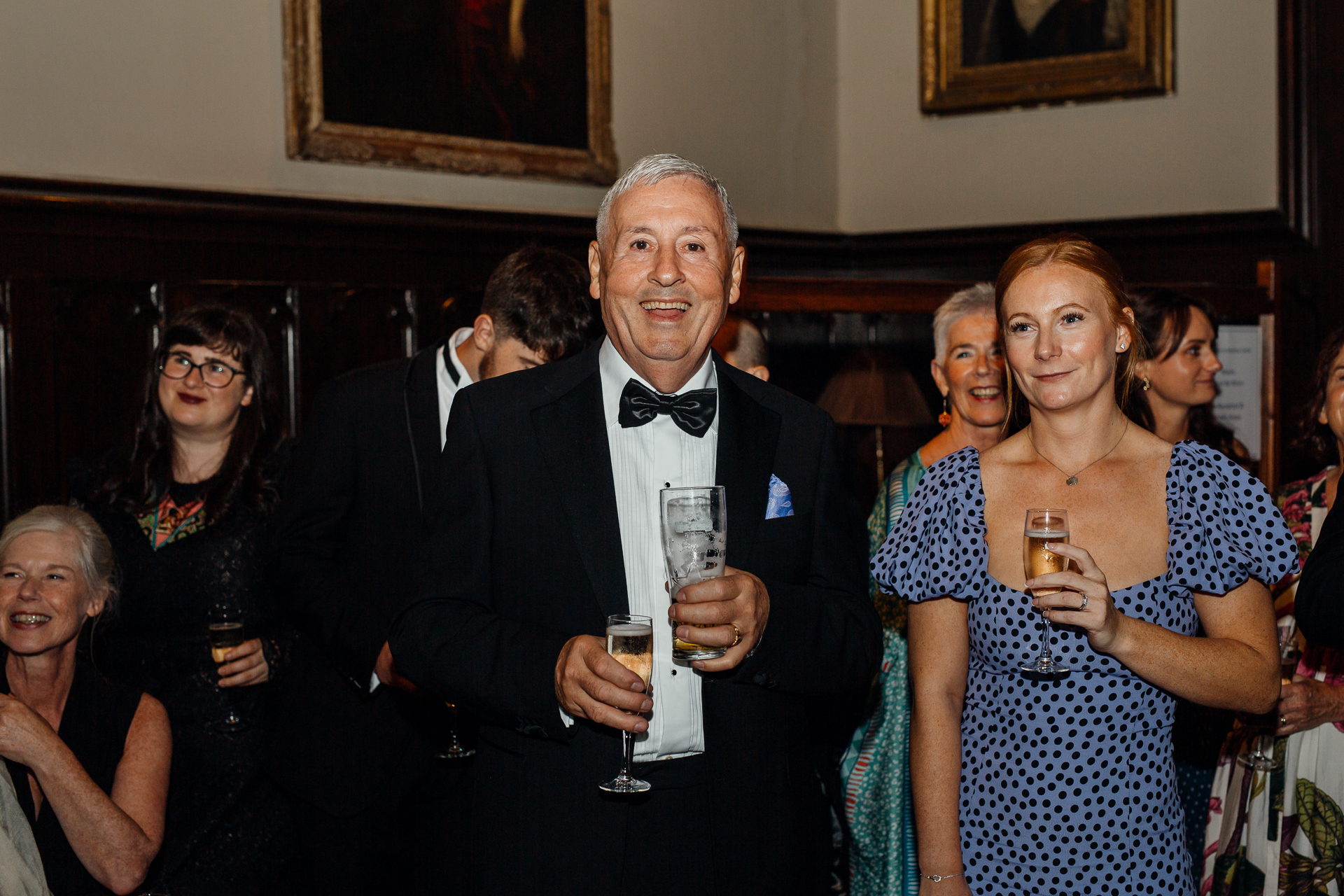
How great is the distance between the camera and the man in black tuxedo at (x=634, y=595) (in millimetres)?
1927

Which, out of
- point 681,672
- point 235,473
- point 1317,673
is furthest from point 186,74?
point 1317,673

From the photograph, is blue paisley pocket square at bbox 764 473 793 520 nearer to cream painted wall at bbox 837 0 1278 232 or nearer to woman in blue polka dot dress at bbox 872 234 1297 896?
woman in blue polka dot dress at bbox 872 234 1297 896

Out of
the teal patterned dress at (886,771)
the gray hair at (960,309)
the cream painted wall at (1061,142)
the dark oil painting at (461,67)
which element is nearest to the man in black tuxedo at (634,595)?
the teal patterned dress at (886,771)

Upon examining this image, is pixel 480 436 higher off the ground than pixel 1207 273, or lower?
lower

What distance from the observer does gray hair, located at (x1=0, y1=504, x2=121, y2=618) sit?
2877 mm

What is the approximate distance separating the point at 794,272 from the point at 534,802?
5071 millimetres

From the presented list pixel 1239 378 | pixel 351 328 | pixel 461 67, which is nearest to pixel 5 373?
pixel 351 328

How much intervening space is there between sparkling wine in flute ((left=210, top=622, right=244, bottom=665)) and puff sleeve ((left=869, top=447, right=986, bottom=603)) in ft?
4.93

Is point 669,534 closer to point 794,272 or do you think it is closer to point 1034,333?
point 1034,333

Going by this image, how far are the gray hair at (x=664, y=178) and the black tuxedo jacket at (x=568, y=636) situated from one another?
30cm

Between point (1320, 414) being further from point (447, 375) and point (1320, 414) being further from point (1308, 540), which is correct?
point (447, 375)

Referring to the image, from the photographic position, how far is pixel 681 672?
2.01 meters

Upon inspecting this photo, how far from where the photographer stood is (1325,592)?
2.04 metres

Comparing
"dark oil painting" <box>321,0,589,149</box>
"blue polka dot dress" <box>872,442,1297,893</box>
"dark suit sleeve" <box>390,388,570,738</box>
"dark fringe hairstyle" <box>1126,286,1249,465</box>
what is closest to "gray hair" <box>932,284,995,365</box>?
"dark fringe hairstyle" <box>1126,286,1249,465</box>
